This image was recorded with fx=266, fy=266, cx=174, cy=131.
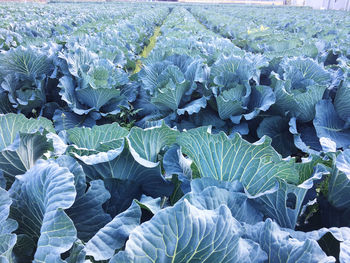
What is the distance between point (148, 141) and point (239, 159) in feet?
1.78

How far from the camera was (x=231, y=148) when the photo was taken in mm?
1448

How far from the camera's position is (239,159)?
146 centimetres

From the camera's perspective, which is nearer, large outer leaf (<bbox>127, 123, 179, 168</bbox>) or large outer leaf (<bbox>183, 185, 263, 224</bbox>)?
large outer leaf (<bbox>183, 185, 263, 224</bbox>)

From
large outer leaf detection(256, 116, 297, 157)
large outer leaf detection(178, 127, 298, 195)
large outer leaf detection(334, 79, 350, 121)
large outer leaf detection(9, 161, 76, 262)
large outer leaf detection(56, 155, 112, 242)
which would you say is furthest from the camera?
large outer leaf detection(256, 116, 297, 157)

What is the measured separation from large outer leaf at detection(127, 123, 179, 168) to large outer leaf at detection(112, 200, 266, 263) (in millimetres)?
637

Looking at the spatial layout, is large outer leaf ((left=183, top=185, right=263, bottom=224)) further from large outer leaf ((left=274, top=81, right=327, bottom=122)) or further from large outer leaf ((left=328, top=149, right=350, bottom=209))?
large outer leaf ((left=274, top=81, right=327, bottom=122))

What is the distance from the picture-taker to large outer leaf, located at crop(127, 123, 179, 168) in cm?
152

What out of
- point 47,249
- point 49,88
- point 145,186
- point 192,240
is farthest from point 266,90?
point 49,88

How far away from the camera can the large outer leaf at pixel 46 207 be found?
96cm

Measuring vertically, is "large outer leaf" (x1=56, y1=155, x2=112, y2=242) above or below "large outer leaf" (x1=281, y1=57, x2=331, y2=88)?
below

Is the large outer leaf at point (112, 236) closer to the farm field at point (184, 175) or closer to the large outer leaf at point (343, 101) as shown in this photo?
the farm field at point (184, 175)

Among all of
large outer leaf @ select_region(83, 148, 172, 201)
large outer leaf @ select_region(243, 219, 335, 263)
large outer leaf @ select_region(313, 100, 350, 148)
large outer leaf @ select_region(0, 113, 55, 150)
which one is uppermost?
large outer leaf @ select_region(0, 113, 55, 150)

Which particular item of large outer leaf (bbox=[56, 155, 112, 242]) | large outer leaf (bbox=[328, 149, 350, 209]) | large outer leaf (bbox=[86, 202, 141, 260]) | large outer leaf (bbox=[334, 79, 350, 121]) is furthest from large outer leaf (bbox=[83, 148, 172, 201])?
large outer leaf (bbox=[334, 79, 350, 121])

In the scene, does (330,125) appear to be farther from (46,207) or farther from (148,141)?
(46,207)
